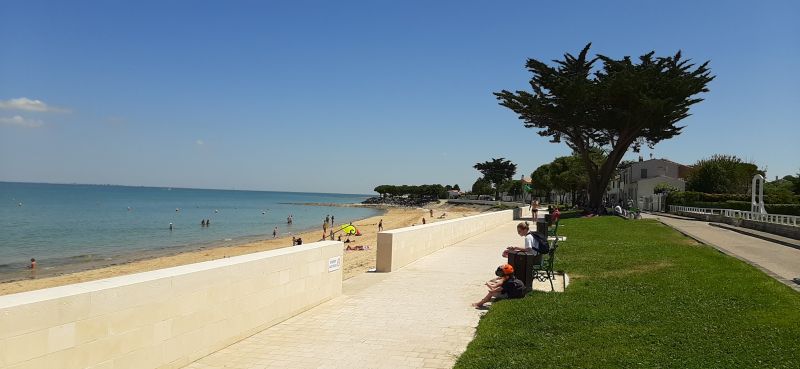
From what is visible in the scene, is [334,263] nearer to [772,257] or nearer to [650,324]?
[650,324]

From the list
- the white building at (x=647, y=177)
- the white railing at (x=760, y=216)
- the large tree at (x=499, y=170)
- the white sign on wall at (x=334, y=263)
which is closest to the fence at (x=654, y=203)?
the white building at (x=647, y=177)

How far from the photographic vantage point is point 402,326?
6598 millimetres

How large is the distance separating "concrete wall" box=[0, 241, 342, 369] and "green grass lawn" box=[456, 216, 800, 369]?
7.80 ft

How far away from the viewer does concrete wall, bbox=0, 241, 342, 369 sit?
3689mm

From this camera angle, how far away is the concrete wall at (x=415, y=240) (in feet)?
35.9

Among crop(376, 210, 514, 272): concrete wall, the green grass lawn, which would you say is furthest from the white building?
the green grass lawn

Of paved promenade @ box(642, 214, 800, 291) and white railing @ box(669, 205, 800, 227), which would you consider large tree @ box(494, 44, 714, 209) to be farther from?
paved promenade @ box(642, 214, 800, 291)

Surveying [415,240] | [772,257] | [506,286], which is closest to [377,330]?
[506,286]

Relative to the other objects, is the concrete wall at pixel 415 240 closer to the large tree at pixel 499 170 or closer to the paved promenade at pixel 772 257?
the paved promenade at pixel 772 257

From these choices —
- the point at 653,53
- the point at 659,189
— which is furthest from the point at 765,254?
the point at 659,189

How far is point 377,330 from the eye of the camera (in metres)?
6.41

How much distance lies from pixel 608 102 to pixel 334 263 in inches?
1347

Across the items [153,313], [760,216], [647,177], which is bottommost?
[153,313]

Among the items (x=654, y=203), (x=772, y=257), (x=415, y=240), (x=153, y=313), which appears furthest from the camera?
(x=654, y=203)
